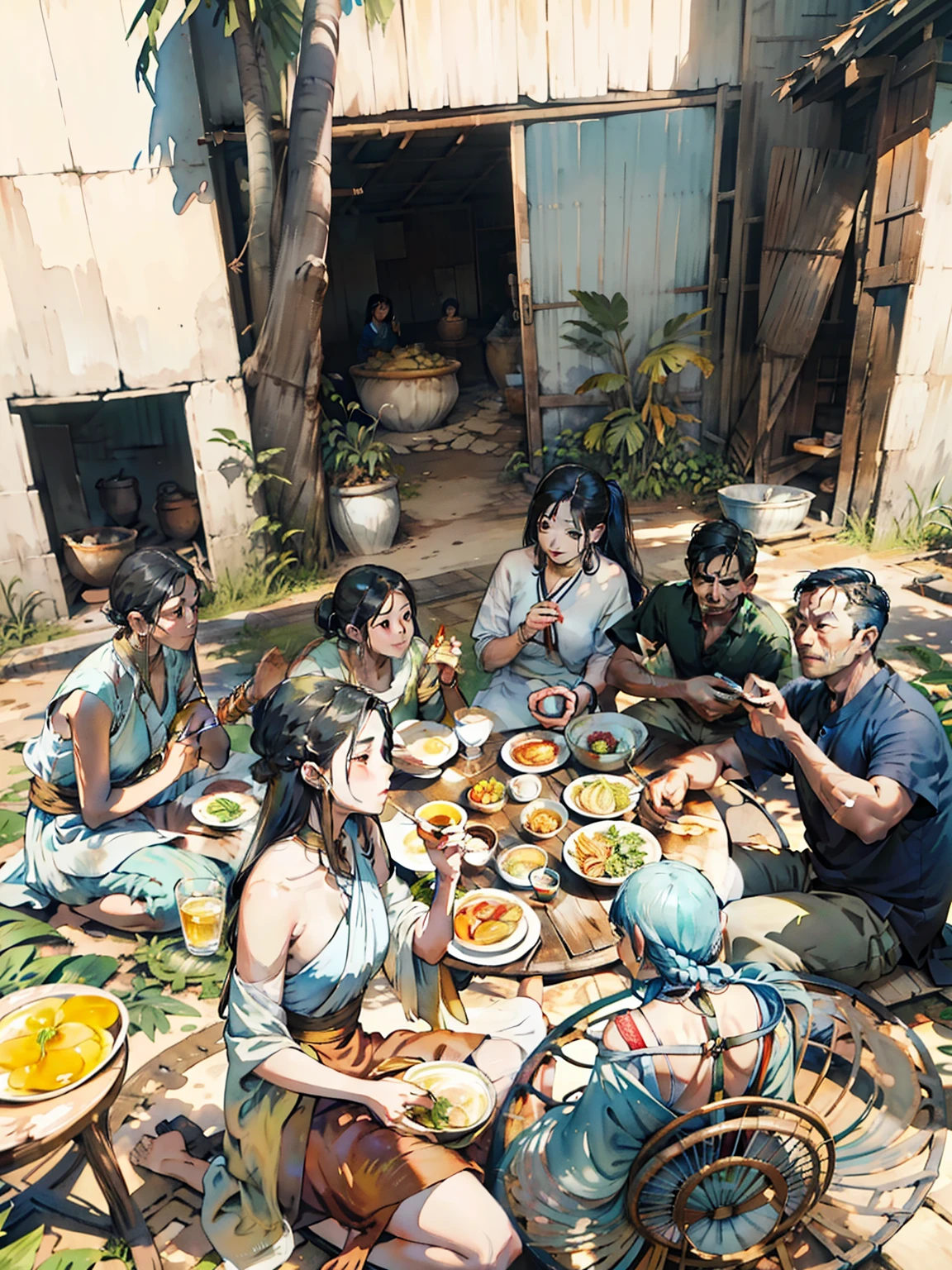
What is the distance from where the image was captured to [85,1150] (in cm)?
223

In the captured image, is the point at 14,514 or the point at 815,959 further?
Result: the point at 14,514

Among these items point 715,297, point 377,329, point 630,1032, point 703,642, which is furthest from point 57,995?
point 377,329

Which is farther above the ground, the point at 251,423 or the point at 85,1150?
the point at 251,423

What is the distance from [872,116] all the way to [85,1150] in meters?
9.38

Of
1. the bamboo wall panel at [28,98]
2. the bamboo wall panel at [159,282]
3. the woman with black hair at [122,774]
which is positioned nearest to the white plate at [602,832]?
the woman with black hair at [122,774]

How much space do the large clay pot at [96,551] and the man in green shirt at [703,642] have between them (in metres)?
5.42

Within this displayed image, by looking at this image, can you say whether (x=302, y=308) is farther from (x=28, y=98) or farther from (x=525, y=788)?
(x=525, y=788)

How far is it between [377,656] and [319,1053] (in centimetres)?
174

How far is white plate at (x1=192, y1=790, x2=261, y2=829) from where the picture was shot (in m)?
3.57

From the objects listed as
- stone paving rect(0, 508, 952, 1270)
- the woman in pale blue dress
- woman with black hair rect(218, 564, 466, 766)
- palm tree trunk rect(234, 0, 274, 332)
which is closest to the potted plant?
palm tree trunk rect(234, 0, 274, 332)

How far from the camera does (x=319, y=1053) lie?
2.32 metres

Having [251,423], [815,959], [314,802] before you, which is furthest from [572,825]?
[251,423]

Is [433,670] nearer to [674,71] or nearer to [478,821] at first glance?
[478,821]

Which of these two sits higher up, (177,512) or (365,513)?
(177,512)
